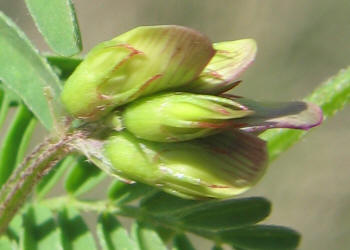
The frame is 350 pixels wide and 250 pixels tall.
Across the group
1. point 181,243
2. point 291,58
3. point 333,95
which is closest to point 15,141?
point 181,243

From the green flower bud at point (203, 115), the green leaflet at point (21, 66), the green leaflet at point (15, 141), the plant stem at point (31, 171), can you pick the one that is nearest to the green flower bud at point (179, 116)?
the green flower bud at point (203, 115)

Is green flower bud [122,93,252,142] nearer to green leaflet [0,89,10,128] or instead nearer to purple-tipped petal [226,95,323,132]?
purple-tipped petal [226,95,323,132]

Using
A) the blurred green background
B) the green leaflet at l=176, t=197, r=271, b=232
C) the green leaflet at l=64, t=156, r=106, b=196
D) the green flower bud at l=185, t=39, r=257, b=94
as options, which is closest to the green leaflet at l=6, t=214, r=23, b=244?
the green leaflet at l=64, t=156, r=106, b=196

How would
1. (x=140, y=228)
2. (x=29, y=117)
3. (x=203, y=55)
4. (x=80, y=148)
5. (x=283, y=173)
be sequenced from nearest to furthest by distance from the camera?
(x=203, y=55) → (x=80, y=148) → (x=140, y=228) → (x=29, y=117) → (x=283, y=173)

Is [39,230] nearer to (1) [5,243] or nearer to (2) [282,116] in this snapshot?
(1) [5,243]

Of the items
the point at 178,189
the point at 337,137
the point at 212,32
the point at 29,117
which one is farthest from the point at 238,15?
the point at 178,189

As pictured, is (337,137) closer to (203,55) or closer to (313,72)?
(313,72)

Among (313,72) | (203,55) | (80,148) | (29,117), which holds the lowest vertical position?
(313,72)

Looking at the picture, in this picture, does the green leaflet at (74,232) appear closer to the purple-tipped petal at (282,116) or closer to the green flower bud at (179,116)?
the green flower bud at (179,116)

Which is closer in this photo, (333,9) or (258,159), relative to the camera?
(258,159)
